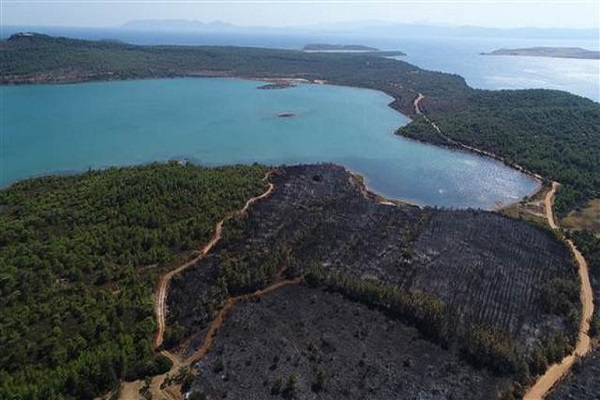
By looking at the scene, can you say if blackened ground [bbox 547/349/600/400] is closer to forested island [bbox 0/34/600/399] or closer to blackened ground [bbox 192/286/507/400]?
forested island [bbox 0/34/600/399]

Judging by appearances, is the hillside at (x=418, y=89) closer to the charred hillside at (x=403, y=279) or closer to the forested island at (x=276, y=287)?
the forested island at (x=276, y=287)

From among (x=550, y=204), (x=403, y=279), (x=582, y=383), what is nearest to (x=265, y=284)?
(x=403, y=279)

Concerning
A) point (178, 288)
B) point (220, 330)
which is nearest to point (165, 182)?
point (178, 288)

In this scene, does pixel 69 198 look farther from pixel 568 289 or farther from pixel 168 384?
pixel 568 289

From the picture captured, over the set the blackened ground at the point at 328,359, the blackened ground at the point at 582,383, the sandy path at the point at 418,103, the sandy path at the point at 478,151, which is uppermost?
the sandy path at the point at 418,103

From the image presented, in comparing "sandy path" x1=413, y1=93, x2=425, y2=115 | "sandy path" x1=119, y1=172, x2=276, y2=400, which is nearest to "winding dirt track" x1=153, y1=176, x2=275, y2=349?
"sandy path" x1=119, y1=172, x2=276, y2=400

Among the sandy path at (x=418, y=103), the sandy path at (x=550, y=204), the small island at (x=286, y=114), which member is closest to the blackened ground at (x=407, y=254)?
the sandy path at (x=550, y=204)
